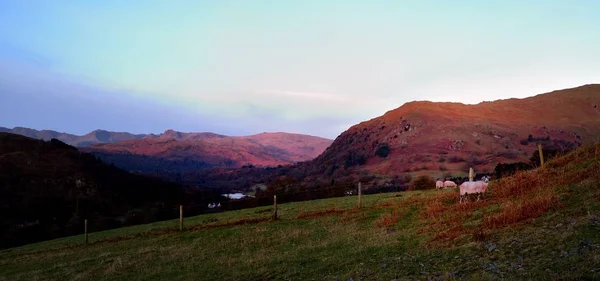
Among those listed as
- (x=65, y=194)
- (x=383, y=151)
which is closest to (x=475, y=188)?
(x=65, y=194)

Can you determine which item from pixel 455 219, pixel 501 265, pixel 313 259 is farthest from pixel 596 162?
pixel 313 259

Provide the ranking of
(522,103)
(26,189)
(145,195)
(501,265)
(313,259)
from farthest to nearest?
(522,103) → (145,195) → (26,189) → (313,259) → (501,265)

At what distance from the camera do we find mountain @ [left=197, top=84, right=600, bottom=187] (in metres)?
118

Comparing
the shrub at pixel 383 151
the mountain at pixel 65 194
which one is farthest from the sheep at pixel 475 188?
the shrub at pixel 383 151

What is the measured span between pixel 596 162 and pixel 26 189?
11808cm

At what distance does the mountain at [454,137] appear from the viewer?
11844cm

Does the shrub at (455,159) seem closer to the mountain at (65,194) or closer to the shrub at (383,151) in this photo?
the shrub at (383,151)

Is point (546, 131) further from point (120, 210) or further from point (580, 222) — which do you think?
point (580, 222)

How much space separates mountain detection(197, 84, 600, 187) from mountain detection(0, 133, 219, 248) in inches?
1957

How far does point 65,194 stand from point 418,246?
114m

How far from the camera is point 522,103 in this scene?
17650 cm

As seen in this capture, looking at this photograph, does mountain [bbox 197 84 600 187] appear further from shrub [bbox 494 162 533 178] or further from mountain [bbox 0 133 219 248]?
shrub [bbox 494 162 533 178]

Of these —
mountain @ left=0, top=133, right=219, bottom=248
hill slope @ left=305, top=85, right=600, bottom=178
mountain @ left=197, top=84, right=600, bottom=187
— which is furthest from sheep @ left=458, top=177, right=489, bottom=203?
hill slope @ left=305, top=85, right=600, bottom=178

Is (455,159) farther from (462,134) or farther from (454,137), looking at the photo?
(462,134)
